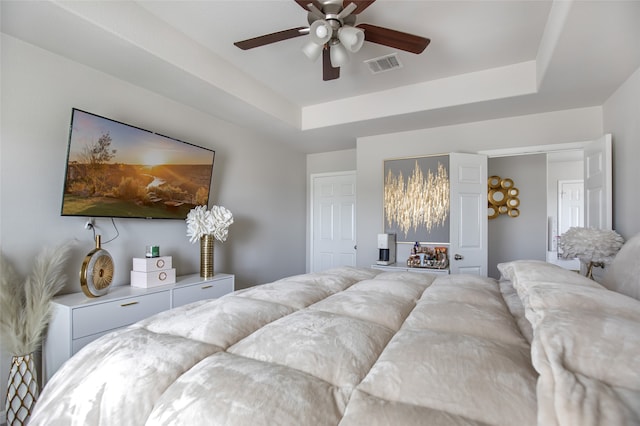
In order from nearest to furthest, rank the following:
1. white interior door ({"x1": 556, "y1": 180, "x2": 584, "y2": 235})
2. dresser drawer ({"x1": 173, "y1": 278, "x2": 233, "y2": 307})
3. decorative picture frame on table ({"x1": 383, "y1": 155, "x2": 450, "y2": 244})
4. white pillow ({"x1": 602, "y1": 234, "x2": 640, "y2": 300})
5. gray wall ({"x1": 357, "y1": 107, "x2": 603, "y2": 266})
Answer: white pillow ({"x1": 602, "y1": 234, "x2": 640, "y2": 300}), dresser drawer ({"x1": 173, "y1": 278, "x2": 233, "y2": 307}), gray wall ({"x1": 357, "y1": 107, "x2": 603, "y2": 266}), decorative picture frame on table ({"x1": 383, "y1": 155, "x2": 450, "y2": 244}), white interior door ({"x1": 556, "y1": 180, "x2": 584, "y2": 235})

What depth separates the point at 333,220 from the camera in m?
5.16

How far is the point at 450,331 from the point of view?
38.4 inches

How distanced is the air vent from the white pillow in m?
2.15

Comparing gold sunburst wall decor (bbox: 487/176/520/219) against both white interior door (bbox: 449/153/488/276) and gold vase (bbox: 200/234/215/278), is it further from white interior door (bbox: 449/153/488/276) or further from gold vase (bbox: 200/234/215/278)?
gold vase (bbox: 200/234/215/278)

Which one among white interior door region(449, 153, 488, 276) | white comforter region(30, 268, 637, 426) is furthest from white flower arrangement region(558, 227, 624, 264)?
white comforter region(30, 268, 637, 426)

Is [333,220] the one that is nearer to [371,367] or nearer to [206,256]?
[206,256]

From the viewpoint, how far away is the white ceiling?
1994mm

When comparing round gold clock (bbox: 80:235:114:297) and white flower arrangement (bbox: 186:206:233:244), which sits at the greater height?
white flower arrangement (bbox: 186:206:233:244)

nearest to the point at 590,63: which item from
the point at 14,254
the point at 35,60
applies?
the point at 35,60

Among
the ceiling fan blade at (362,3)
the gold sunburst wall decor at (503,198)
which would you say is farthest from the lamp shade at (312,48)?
the gold sunburst wall decor at (503,198)

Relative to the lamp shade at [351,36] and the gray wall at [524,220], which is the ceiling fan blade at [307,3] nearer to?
the lamp shade at [351,36]

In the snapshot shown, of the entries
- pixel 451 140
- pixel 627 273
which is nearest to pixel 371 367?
pixel 627 273

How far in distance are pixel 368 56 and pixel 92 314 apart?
2.93 m

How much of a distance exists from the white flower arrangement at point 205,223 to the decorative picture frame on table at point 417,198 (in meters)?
2.10
